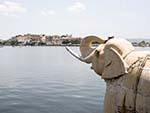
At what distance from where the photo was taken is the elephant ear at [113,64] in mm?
6386

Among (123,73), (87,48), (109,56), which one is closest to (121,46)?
(109,56)

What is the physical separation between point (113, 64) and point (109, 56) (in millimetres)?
202

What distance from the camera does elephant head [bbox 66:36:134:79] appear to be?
651 centimetres

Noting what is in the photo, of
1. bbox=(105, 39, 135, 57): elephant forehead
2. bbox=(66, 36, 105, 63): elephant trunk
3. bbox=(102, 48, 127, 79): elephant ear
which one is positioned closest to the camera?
bbox=(102, 48, 127, 79): elephant ear

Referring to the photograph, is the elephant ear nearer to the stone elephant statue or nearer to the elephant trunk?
the stone elephant statue

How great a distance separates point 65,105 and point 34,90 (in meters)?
6.06

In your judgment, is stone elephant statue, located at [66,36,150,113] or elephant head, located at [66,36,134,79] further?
elephant head, located at [66,36,134,79]

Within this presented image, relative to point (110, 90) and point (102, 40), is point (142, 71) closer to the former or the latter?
point (110, 90)

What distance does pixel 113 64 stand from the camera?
6.68m

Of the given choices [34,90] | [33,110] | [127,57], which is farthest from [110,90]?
[34,90]

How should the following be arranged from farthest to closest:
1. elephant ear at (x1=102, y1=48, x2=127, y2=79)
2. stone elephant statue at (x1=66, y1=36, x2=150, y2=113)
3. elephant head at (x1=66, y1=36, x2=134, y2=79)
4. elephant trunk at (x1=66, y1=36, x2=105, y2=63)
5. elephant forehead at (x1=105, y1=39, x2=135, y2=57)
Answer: elephant trunk at (x1=66, y1=36, x2=105, y2=63) → elephant forehead at (x1=105, y1=39, x2=135, y2=57) → elephant head at (x1=66, y1=36, x2=134, y2=79) → elephant ear at (x1=102, y1=48, x2=127, y2=79) → stone elephant statue at (x1=66, y1=36, x2=150, y2=113)

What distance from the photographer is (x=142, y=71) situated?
19.3ft

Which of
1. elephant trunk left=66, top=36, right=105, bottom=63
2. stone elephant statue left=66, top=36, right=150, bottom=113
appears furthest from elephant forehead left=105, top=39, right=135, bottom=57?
elephant trunk left=66, top=36, right=105, bottom=63

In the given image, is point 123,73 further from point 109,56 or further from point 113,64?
point 109,56
